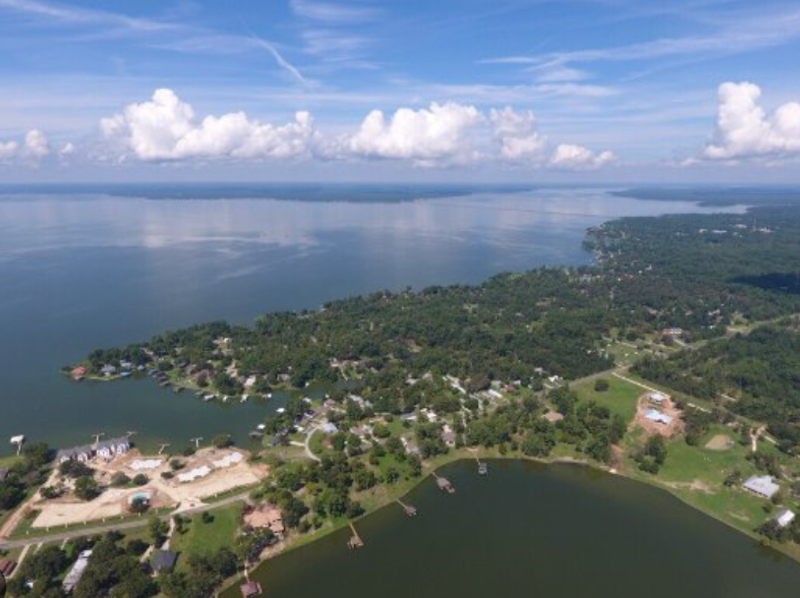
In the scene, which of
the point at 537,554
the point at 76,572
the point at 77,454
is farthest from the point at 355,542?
the point at 77,454

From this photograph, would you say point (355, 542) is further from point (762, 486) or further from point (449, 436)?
point (762, 486)

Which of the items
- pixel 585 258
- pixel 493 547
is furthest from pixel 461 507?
pixel 585 258

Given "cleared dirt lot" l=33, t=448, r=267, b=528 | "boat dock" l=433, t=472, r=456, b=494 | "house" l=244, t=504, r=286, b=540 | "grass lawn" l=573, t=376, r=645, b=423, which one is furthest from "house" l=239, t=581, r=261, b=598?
"grass lawn" l=573, t=376, r=645, b=423

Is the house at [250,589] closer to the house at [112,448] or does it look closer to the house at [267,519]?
the house at [267,519]

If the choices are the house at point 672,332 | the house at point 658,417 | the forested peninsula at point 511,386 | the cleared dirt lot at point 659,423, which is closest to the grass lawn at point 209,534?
the forested peninsula at point 511,386

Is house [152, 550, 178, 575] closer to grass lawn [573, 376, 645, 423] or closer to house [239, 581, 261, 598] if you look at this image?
house [239, 581, 261, 598]

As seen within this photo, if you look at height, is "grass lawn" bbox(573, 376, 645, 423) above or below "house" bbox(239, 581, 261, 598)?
above
